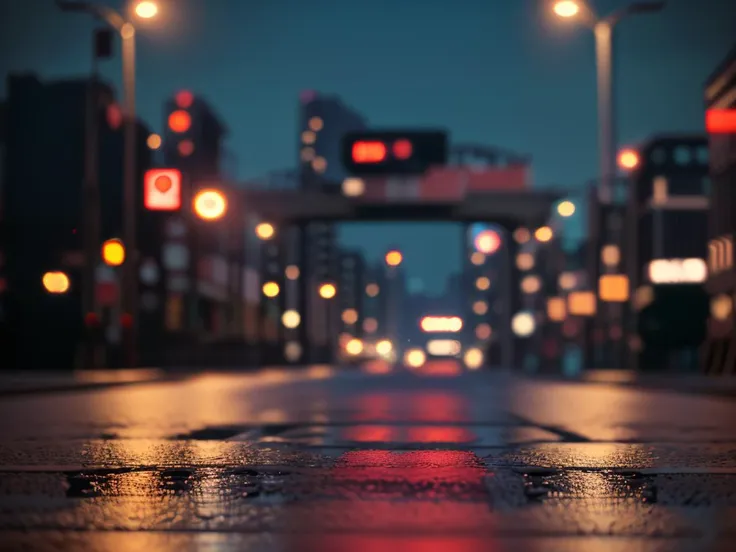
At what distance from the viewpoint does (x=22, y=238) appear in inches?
2414

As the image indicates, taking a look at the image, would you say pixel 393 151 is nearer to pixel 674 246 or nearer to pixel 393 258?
pixel 393 258

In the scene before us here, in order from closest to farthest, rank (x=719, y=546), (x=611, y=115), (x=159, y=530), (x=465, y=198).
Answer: (x=719, y=546) < (x=159, y=530) < (x=611, y=115) < (x=465, y=198)

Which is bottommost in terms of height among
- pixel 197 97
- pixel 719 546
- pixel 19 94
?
pixel 719 546

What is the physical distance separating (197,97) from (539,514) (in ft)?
354

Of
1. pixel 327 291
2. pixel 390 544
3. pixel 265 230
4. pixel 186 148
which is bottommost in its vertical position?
pixel 390 544

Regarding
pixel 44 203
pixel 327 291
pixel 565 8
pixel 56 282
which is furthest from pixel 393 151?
pixel 327 291

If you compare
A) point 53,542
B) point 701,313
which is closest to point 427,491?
point 53,542

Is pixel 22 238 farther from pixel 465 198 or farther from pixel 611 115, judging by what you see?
pixel 611 115

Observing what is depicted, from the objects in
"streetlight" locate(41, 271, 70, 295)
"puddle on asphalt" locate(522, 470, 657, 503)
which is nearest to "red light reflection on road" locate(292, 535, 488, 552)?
"puddle on asphalt" locate(522, 470, 657, 503)

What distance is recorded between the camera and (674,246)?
284 ft

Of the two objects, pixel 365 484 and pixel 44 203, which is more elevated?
pixel 44 203

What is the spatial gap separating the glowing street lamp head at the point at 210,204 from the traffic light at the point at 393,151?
1028 cm

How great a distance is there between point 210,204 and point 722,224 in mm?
26962

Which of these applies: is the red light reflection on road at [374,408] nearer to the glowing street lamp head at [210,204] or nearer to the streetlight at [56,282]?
the glowing street lamp head at [210,204]
